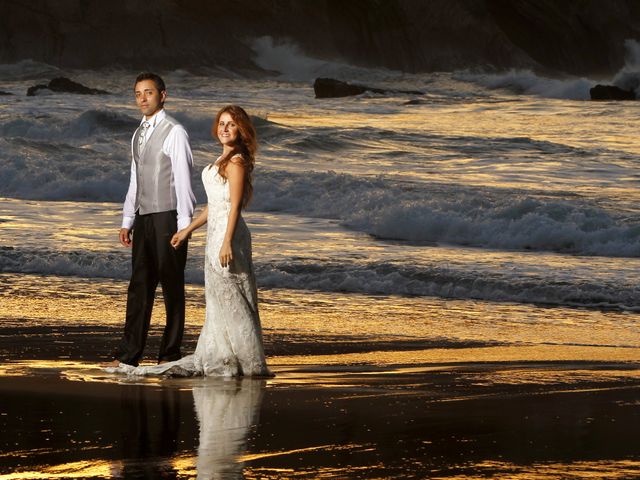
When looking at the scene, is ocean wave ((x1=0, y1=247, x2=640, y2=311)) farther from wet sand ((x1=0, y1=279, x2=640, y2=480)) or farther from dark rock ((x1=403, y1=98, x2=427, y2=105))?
dark rock ((x1=403, y1=98, x2=427, y2=105))

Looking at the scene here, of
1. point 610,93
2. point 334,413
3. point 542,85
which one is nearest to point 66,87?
point 610,93

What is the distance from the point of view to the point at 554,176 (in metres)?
23.6

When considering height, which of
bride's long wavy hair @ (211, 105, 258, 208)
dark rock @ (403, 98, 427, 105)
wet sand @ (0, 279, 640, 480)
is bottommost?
wet sand @ (0, 279, 640, 480)

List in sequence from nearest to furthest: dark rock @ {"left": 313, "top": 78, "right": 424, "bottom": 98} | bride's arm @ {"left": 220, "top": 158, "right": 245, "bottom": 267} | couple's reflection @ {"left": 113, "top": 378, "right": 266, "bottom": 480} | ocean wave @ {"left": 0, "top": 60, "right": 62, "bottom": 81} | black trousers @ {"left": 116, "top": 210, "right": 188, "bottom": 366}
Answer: couple's reflection @ {"left": 113, "top": 378, "right": 266, "bottom": 480} < bride's arm @ {"left": 220, "top": 158, "right": 245, "bottom": 267} < black trousers @ {"left": 116, "top": 210, "right": 188, "bottom": 366} < dark rock @ {"left": 313, "top": 78, "right": 424, "bottom": 98} < ocean wave @ {"left": 0, "top": 60, "right": 62, "bottom": 81}

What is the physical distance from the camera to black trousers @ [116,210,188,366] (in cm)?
750

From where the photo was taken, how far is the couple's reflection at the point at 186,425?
17.4ft

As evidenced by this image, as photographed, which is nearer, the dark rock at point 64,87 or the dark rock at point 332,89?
the dark rock at point 332,89

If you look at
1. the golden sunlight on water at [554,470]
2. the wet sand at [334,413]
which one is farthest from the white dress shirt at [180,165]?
the golden sunlight on water at [554,470]

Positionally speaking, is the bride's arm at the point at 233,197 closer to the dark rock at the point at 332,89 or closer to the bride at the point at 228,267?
the bride at the point at 228,267

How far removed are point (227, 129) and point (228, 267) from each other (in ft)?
2.14

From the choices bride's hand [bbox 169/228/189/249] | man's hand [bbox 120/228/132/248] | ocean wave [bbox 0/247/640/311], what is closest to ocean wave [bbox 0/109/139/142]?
ocean wave [bbox 0/247/640/311]

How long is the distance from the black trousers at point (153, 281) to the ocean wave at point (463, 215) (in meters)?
8.24

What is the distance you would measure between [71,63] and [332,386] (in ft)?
266

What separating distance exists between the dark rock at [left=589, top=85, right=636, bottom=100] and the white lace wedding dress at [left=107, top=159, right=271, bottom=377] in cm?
→ 4501
